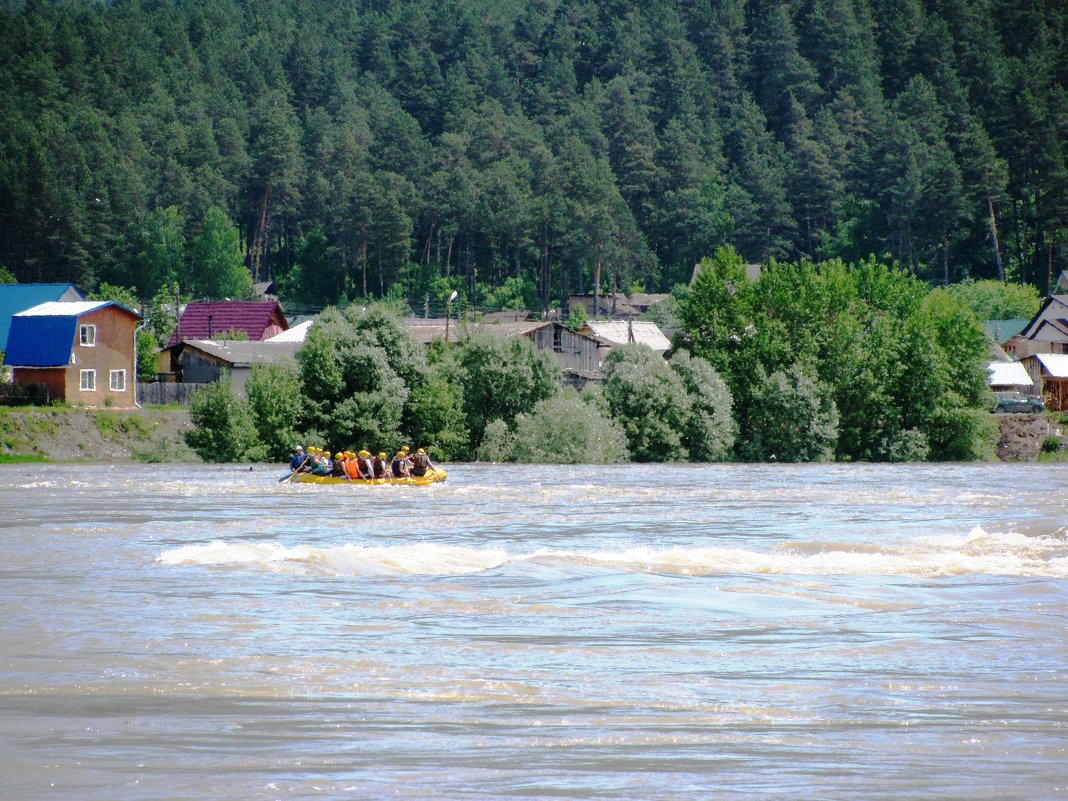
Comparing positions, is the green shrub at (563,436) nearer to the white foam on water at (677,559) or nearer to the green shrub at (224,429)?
the green shrub at (224,429)

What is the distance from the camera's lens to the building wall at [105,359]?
219 ft

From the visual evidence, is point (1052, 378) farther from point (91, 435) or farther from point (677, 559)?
point (677, 559)

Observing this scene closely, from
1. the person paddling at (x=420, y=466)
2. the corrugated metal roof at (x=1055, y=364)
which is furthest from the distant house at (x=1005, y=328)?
the person paddling at (x=420, y=466)

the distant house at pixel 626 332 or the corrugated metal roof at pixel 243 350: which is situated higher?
the distant house at pixel 626 332

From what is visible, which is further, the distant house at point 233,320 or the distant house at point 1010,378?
the distant house at point 233,320

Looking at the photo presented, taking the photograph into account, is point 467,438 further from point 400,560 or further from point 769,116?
point 769,116

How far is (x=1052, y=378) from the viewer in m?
87.9

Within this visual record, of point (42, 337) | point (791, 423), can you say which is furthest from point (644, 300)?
point (42, 337)

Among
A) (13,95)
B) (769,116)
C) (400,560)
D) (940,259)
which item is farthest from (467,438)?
(769,116)

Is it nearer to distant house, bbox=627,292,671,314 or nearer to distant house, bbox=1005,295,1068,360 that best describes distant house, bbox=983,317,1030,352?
distant house, bbox=1005,295,1068,360

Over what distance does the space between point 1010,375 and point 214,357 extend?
46928 millimetres

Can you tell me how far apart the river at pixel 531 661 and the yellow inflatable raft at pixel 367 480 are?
13.2m

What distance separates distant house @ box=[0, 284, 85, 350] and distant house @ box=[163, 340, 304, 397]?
826 cm

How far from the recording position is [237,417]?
54.6 meters
